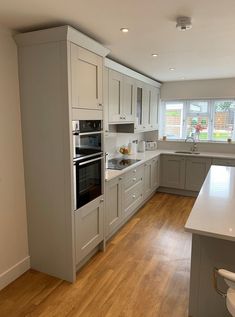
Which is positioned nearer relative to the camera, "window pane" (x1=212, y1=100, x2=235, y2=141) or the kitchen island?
the kitchen island

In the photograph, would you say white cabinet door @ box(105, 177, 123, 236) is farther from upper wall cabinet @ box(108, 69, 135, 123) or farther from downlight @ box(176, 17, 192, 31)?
downlight @ box(176, 17, 192, 31)

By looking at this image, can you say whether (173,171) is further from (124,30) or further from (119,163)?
(124,30)

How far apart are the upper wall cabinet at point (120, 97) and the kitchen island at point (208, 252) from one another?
1.81 meters

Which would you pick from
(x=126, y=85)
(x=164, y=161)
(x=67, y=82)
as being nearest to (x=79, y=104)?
(x=67, y=82)

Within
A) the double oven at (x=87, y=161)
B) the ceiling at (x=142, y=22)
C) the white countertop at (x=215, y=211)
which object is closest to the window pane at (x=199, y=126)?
the ceiling at (x=142, y=22)

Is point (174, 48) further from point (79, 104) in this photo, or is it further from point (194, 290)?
point (194, 290)

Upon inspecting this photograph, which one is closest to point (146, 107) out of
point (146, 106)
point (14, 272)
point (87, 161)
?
point (146, 106)

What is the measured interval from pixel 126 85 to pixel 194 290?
280 cm

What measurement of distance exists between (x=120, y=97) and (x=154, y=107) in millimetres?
1757

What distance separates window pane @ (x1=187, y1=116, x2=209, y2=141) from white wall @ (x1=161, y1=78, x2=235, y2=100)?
1.54ft

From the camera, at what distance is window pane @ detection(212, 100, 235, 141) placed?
5081 millimetres

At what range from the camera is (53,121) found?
2.21 metres

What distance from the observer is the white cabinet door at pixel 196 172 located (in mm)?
4777

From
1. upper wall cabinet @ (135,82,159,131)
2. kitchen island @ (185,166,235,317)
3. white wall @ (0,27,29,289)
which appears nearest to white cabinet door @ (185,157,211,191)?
upper wall cabinet @ (135,82,159,131)
